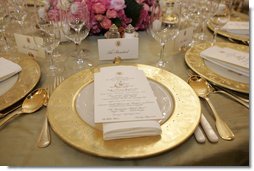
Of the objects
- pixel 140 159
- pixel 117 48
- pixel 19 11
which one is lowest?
pixel 140 159

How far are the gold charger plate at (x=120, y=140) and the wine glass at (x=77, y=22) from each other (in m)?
0.19

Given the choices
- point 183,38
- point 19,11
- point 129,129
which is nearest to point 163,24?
point 183,38

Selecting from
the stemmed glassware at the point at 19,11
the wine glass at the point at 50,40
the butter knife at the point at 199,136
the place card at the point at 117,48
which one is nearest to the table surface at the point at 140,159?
the butter knife at the point at 199,136

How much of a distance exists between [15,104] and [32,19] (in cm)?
64

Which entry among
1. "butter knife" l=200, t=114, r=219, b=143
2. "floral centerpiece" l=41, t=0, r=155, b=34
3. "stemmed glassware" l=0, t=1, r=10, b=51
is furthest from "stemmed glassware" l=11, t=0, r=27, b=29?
"butter knife" l=200, t=114, r=219, b=143

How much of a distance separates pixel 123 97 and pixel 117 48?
0.32 meters

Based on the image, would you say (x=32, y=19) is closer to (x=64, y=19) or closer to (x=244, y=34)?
(x=64, y=19)

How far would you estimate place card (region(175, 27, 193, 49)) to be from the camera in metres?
0.99

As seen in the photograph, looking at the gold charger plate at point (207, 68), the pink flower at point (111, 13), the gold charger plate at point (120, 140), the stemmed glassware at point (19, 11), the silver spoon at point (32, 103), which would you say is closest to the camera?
the gold charger plate at point (120, 140)

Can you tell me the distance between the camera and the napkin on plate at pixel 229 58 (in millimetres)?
820

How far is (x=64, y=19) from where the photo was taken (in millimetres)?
912

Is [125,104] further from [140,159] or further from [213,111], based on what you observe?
[213,111]

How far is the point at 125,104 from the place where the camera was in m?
0.64

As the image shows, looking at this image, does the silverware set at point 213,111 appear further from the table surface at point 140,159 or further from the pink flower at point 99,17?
the pink flower at point 99,17
